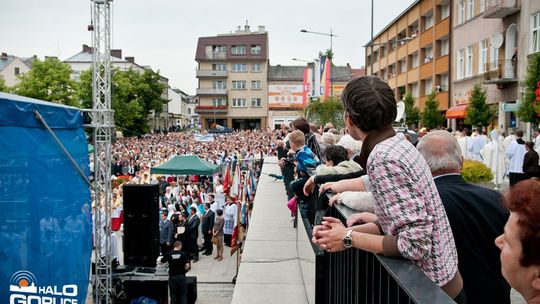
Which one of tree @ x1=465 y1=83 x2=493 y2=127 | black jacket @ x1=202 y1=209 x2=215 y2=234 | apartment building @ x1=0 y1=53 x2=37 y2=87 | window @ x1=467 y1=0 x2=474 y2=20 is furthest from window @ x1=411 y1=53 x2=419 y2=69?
apartment building @ x1=0 y1=53 x2=37 y2=87

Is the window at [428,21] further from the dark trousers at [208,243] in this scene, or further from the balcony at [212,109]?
the balcony at [212,109]

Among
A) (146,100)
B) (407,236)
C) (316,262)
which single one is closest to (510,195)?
(407,236)

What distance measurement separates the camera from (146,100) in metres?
86.0

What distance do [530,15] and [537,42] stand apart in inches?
66.5

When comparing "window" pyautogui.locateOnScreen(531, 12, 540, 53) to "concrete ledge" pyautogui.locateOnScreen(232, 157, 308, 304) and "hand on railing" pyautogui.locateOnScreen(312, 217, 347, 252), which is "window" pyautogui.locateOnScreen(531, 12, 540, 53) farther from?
"hand on railing" pyautogui.locateOnScreen(312, 217, 347, 252)

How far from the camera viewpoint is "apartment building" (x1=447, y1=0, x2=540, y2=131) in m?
27.1

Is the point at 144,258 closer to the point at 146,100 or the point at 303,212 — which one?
the point at 303,212

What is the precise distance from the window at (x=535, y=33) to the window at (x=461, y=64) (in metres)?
11.4

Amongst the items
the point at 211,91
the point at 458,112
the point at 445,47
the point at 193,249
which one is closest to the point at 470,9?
the point at 458,112

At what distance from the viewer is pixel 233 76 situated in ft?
330

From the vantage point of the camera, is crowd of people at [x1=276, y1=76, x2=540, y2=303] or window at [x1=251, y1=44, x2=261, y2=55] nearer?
crowd of people at [x1=276, y1=76, x2=540, y2=303]

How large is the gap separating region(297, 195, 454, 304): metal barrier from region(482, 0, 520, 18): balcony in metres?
27.5

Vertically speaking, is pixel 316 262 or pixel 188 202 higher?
pixel 316 262

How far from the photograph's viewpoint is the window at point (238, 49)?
10106cm
